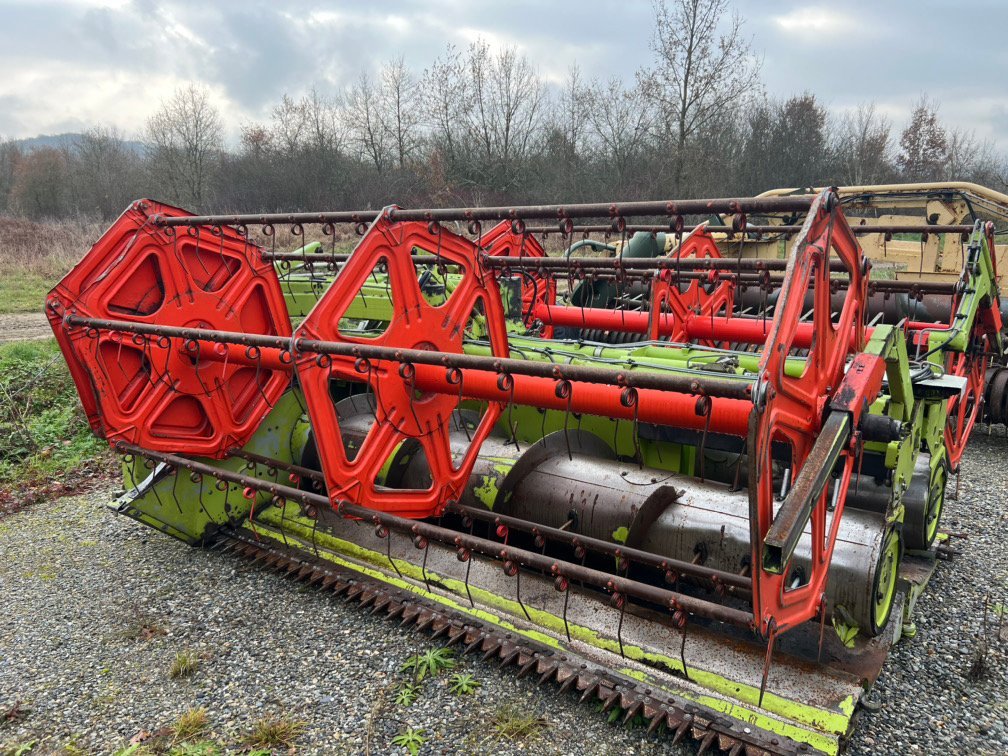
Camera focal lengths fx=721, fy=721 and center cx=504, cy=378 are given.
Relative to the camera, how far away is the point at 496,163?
29.5 m

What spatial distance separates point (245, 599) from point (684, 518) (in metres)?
2.75

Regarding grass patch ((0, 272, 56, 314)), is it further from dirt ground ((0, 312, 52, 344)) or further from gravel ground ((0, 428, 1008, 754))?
gravel ground ((0, 428, 1008, 754))

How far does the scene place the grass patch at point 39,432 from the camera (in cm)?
716

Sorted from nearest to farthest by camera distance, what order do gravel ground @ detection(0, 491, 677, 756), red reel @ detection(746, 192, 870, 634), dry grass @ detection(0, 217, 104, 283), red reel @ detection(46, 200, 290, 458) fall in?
red reel @ detection(746, 192, 870, 634) < gravel ground @ detection(0, 491, 677, 756) < red reel @ detection(46, 200, 290, 458) < dry grass @ detection(0, 217, 104, 283)

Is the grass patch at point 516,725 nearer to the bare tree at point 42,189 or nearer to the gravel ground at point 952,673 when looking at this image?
the gravel ground at point 952,673

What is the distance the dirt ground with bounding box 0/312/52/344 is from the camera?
472 inches

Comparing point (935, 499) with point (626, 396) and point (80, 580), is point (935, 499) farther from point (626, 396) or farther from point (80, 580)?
point (80, 580)

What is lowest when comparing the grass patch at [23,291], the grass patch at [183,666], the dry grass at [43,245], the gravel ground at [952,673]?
the gravel ground at [952,673]

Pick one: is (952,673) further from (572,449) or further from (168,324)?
(168,324)

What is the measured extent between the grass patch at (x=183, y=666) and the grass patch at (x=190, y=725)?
1.16 feet

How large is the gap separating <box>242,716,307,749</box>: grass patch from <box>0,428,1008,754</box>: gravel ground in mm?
52

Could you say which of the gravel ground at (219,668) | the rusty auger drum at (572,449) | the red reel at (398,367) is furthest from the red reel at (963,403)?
the gravel ground at (219,668)

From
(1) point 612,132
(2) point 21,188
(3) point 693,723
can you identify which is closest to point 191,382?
Result: (3) point 693,723

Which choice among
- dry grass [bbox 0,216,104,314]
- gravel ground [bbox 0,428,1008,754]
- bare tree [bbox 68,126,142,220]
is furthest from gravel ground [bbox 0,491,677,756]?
bare tree [bbox 68,126,142,220]
